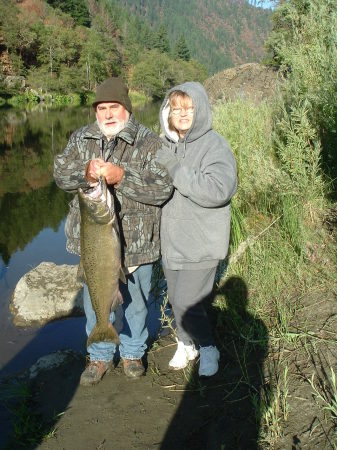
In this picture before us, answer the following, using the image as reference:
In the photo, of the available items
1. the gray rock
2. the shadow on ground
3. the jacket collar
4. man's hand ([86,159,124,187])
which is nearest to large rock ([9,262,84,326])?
the gray rock

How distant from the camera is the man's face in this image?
3.33m

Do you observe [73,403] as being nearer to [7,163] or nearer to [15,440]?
[15,440]

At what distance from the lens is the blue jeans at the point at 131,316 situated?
3600 mm

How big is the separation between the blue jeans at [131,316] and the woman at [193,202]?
237 millimetres

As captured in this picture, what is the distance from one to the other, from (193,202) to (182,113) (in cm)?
67

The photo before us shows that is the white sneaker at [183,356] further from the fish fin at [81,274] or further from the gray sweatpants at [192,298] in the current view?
the fish fin at [81,274]

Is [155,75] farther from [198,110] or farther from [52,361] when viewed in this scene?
[198,110]

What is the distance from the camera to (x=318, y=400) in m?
2.96

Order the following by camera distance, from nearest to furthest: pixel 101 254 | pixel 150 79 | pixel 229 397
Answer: pixel 101 254 < pixel 229 397 < pixel 150 79

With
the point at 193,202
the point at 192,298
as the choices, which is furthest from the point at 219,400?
the point at 193,202

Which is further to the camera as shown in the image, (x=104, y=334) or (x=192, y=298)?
(x=192, y=298)

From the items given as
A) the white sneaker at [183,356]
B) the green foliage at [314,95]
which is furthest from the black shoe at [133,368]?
the green foliage at [314,95]

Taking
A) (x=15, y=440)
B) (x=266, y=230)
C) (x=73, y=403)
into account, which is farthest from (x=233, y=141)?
(x=15, y=440)

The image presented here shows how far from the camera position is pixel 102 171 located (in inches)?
115
